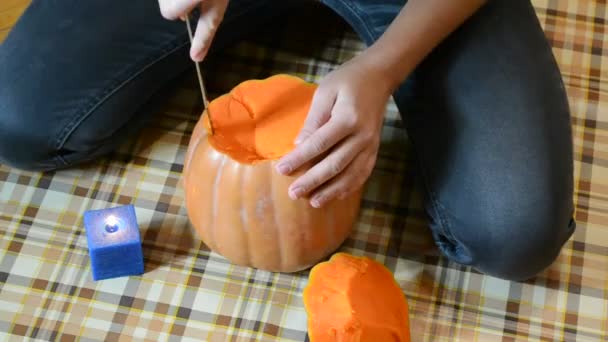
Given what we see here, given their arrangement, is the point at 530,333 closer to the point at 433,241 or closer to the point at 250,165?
the point at 433,241

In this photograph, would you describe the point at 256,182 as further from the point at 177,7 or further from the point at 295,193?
the point at 177,7

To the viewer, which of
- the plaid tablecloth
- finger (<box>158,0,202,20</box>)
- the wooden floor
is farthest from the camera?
the wooden floor

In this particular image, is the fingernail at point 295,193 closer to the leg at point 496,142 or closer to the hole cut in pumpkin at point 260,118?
the hole cut in pumpkin at point 260,118

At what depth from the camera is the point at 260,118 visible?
1.05m

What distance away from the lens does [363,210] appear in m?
1.27

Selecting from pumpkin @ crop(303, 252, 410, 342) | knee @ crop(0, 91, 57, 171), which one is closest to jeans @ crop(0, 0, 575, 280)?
knee @ crop(0, 91, 57, 171)

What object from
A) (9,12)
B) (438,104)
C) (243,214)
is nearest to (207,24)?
(243,214)

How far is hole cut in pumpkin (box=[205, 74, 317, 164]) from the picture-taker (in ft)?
3.38

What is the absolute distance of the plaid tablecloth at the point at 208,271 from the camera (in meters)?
1.17

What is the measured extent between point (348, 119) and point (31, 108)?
1.62 ft

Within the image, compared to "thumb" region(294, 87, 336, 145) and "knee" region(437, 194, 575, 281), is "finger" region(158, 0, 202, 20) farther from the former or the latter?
"knee" region(437, 194, 575, 281)

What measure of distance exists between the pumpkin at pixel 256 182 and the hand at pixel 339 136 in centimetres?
3

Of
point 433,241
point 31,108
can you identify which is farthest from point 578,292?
point 31,108

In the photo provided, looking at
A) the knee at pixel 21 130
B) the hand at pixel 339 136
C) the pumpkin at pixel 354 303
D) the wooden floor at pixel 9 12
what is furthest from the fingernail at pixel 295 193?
the wooden floor at pixel 9 12
